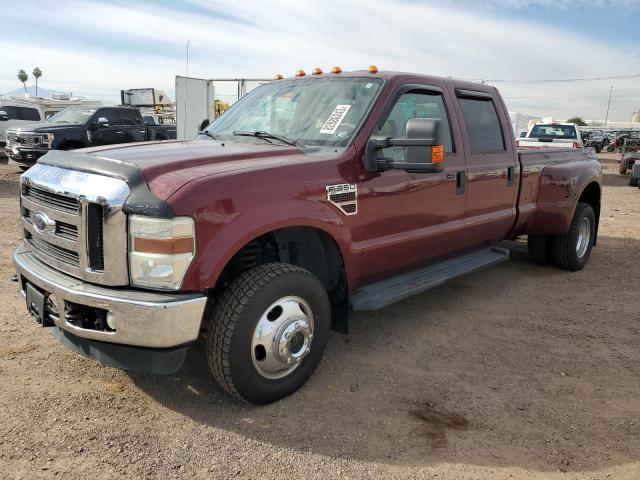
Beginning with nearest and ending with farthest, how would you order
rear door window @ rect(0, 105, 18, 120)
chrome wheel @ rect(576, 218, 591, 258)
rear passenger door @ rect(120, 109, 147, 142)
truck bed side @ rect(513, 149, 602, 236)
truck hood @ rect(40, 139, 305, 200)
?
truck hood @ rect(40, 139, 305, 200) < truck bed side @ rect(513, 149, 602, 236) < chrome wheel @ rect(576, 218, 591, 258) < rear passenger door @ rect(120, 109, 147, 142) < rear door window @ rect(0, 105, 18, 120)

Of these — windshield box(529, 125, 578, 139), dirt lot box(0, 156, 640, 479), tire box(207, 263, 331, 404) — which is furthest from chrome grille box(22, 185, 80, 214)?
windshield box(529, 125, 578, 139)

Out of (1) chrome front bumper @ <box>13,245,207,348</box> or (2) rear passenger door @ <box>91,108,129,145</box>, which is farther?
(2) rear passenger door @ <box>91,108,129,145</box>

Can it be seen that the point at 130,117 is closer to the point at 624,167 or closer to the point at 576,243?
the point at 576,243

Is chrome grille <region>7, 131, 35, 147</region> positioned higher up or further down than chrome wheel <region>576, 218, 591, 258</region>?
higher up

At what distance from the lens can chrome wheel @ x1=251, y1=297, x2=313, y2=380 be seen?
2.91 m

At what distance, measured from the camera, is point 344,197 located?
3.26 metres

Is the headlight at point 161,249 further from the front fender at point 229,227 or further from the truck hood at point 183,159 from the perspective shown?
the truck hood at point 183,159

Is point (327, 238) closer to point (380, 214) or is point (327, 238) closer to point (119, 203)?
point (380, 214)

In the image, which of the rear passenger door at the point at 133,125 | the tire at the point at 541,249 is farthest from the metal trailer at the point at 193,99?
the tire at the point at 541,249

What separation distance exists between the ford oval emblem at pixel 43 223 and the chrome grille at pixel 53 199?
0.07m

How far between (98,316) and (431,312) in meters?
2.89

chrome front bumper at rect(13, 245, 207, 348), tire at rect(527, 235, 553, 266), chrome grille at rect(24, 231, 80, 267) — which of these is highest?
chrome grille at rect(24, 231, 80, 267)

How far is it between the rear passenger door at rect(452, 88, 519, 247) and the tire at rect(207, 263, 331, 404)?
1887 mm

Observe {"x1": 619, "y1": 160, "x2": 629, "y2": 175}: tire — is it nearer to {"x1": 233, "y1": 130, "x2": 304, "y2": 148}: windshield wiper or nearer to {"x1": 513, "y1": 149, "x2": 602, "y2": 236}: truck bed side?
{"x1": 513, "y1": 149, "x2": 602, "y2": 236}: truck bed side
